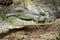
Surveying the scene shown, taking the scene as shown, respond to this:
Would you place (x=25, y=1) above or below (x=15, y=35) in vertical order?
above

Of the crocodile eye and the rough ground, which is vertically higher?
the crocodile eye

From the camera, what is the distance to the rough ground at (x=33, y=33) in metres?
4.27

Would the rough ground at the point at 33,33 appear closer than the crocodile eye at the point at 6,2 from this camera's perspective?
Yes

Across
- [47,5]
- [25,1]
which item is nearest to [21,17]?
[25,1]

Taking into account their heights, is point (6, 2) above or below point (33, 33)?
above

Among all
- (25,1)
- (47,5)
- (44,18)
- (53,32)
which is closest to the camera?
(53,32)

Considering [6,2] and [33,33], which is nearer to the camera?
[33,33]

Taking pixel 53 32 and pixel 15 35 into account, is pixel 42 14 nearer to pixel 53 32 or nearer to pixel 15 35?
pixel 53 32

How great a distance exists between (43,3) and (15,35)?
2244 mm

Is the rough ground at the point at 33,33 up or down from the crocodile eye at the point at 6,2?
down

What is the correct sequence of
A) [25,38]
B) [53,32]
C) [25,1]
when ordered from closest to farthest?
[25,38]
[53,32]
[25,1]

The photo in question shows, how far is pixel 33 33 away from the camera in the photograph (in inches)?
180

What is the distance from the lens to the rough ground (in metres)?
4.27

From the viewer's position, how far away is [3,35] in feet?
14.3
